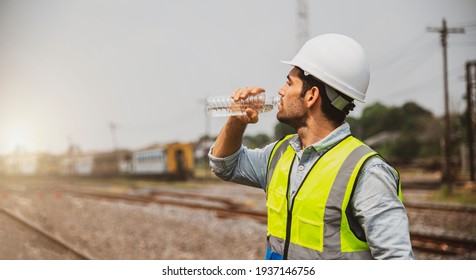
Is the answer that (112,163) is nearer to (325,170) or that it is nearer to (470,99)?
(470,99)

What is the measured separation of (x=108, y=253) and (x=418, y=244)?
4.04m

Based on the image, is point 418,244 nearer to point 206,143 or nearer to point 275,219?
point 275,219

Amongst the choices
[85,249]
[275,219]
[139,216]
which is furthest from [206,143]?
[275,219]

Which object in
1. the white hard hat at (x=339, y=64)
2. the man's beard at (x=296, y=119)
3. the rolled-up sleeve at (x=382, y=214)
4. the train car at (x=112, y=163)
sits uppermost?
the white hard hat at (x=339, y=64)

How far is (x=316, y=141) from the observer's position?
177 centimetres

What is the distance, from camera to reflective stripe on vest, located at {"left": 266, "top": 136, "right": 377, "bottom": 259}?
1.59m

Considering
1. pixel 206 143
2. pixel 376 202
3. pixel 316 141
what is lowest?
pixel 206 143

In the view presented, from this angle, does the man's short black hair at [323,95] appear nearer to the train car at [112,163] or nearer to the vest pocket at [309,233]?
the vest pocket at [309,233]

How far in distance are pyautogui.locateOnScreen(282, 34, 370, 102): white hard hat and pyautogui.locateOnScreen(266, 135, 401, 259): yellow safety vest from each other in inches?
8.0

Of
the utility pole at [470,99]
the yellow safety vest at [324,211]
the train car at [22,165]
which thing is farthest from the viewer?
the train car at [22,165]

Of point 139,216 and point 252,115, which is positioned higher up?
point 252,115

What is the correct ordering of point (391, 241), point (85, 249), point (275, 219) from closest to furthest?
point (391, 241), point (275, 219), point (85, 249)

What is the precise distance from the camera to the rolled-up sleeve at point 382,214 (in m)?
1.43

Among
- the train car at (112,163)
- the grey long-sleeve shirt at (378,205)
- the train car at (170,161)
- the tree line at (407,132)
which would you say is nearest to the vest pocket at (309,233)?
the grey long-sleeve shirt at (378,205)
